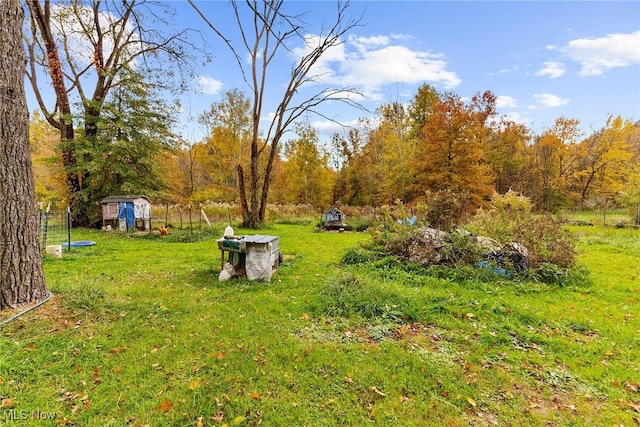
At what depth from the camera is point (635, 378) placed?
8.61ft

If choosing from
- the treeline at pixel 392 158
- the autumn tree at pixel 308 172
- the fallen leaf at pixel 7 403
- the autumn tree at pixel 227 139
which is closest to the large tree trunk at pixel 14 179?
the fallen leaf at pixel 7 403

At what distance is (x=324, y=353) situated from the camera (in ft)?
9.61

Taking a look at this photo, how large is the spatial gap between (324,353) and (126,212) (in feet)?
36.2

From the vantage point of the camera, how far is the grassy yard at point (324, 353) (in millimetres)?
2186

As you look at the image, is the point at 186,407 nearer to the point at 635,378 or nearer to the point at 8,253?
the point at 8,253

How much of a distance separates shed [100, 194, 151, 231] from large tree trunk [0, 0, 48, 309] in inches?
327

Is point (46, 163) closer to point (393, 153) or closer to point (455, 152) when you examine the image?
point (393, 153)

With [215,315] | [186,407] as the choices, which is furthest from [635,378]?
[215,315]

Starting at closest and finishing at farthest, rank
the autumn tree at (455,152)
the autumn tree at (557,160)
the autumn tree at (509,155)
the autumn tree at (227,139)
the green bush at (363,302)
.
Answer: the green bush at (363,302), the autumn tree at (455,152), the autumn tree at (557,160), the autumn tree at (509,155), the autumn tree at (227,139)

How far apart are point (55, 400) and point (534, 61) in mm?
16232

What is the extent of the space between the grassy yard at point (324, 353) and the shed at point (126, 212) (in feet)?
22.3

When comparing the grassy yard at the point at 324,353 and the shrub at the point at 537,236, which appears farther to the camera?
the shrub at the point at 537,236

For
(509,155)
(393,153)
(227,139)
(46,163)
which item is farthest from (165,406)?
(509,155)

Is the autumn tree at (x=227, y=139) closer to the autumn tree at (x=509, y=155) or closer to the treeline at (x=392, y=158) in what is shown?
the treeline at (x=392, y=158)
